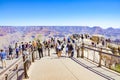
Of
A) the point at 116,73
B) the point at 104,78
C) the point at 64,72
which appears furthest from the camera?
the point at 64,72

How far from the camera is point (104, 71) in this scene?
41.0 feet

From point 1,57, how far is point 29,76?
23.8 ft

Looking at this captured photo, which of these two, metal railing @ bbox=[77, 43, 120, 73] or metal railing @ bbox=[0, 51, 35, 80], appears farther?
metal railing @ bbox=[77, 43, 120, 73]

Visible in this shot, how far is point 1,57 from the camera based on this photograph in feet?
60.7

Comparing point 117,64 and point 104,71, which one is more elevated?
point 104,71

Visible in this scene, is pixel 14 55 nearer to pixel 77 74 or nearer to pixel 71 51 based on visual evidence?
pixel 71 51

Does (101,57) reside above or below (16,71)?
below

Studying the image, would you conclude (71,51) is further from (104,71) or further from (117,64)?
(104,71)

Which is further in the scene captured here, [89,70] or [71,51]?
[71,51]

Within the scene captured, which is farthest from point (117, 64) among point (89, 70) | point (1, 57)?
point (1, 57)

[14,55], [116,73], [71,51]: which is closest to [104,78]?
[116,73]

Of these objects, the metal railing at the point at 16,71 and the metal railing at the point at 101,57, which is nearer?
the metal railing at the point at 16,71

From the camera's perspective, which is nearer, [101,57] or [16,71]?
[16,71]

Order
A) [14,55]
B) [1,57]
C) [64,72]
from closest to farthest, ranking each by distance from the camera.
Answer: [64,72], [1,57], [14,55]
